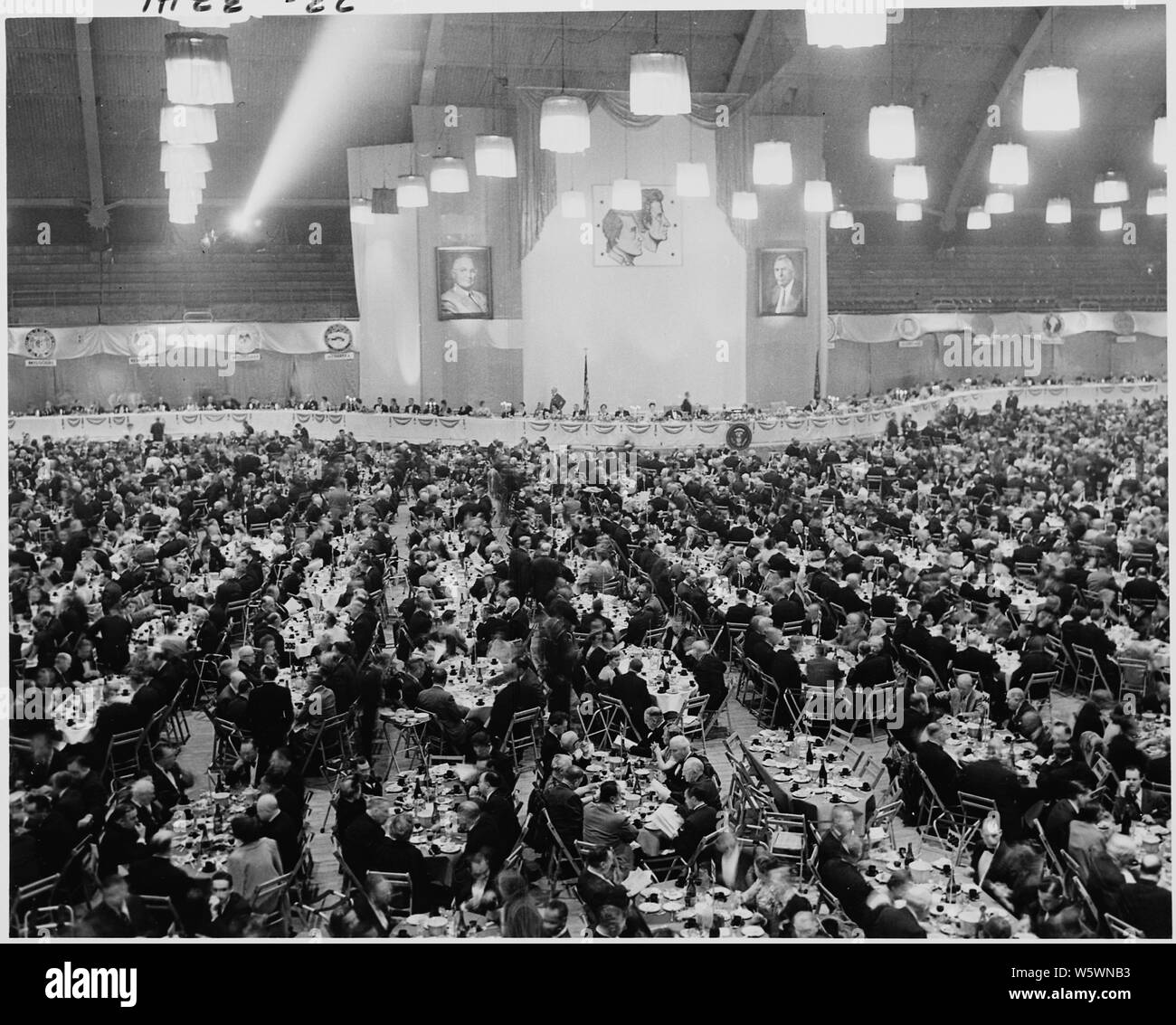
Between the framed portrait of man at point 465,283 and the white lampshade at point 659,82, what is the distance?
21.3 meters

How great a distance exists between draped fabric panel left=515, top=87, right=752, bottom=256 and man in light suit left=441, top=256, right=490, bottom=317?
1.54 metres

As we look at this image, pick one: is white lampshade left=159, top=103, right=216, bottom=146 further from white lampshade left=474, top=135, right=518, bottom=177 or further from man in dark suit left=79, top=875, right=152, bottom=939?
man in dark suit left=79, top=875, right=152, bottom=939

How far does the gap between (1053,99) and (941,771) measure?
6.15 metres

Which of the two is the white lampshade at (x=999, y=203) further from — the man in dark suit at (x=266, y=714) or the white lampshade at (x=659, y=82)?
the man in dark suit at (x=266, y=714)

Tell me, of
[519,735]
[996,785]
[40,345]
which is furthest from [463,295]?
[996,785]

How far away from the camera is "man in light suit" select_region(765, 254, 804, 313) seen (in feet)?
111

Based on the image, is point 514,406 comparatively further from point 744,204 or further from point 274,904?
point 274,904

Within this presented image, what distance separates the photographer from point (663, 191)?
32.1 metres

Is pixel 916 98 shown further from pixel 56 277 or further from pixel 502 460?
pixel 56 277

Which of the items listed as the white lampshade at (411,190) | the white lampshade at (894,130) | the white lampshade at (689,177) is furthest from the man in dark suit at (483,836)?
the white lampshade at (411,190)

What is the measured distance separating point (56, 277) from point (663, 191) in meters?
14.9

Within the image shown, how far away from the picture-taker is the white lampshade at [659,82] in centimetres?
1159

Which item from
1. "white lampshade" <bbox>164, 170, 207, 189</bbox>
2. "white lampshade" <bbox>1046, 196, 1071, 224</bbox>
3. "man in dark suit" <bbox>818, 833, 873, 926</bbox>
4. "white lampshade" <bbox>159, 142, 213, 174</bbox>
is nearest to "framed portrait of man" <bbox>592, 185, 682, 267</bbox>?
"white lampshade" <bbox>1046, 196, 1071, 224</bbox>

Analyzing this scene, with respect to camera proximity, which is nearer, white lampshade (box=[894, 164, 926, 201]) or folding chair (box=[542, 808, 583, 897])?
folding chair (box=[542, 808, 583, 897])
